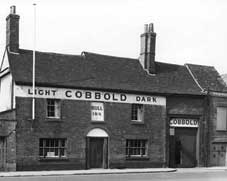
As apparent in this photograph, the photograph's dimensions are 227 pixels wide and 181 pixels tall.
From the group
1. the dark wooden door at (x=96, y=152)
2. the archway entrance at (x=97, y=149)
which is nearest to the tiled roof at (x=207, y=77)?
the archway entrance at (x=97, y=149)

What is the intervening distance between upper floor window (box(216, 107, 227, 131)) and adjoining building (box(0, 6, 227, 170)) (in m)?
0.08

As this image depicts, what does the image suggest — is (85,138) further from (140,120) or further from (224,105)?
(224,105)

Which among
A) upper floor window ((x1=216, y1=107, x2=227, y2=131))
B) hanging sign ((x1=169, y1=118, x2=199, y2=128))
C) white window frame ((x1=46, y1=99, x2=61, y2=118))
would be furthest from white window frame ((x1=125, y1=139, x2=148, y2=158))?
upper floor window ((x1=216, y1=107, x2=227, y2=131))

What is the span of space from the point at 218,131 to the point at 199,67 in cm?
588

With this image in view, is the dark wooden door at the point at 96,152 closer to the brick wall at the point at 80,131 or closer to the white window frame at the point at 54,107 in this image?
the brick wall at the point at 80,131

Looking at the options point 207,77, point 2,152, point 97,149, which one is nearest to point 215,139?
point 207,77

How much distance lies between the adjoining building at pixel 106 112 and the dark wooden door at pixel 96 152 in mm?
68

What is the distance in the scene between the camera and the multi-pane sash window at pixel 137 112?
106 feet

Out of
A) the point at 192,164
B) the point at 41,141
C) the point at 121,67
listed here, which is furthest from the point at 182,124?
the point at 41,141

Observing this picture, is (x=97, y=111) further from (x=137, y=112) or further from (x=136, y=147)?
(x=136, y=147)

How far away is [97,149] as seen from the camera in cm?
3091

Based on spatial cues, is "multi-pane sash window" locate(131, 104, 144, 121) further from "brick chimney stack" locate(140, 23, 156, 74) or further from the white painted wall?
the white painted wall

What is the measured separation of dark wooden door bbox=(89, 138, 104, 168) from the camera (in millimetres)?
30625

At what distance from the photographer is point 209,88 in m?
35.5
